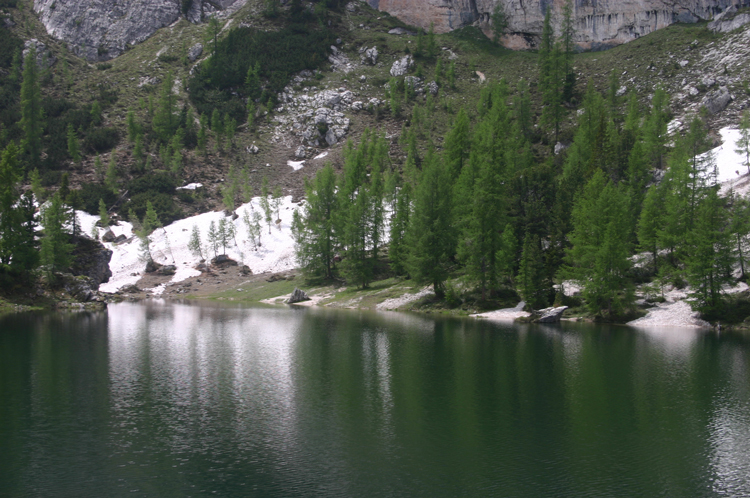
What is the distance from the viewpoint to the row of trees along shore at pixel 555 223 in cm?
6325

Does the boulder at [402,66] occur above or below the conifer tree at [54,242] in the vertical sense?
above

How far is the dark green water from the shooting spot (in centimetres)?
1945

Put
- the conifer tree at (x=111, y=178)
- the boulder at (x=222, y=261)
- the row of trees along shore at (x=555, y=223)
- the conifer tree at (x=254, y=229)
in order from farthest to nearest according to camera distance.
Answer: the conifer tree at (x=111, y=178) < the conifer tree at (x=254, y=229) < the boulder at (x=222, y=261) < the row of trees along shore at (x=555, y=223)

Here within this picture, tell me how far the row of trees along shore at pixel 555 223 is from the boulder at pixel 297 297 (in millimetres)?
8382

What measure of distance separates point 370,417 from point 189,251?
103 m

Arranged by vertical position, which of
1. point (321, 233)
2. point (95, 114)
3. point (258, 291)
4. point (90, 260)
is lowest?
point (258, 291)

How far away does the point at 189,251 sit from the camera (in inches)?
4707

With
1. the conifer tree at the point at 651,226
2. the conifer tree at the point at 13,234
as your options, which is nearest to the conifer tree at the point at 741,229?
the conifer tree at the point at 651,226

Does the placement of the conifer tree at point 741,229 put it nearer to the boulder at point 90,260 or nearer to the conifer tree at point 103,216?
the boulder at point 90,260

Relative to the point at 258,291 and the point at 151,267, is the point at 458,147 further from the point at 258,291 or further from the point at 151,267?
the point at 151,267

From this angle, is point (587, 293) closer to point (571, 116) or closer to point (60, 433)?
point (60, 433)

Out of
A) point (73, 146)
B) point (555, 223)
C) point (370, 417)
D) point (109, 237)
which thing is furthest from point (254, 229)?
point (370, 417)

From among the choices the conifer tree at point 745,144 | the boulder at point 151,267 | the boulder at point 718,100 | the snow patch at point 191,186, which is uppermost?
the boulder at point 718,100

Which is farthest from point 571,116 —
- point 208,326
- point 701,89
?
point 208,326
